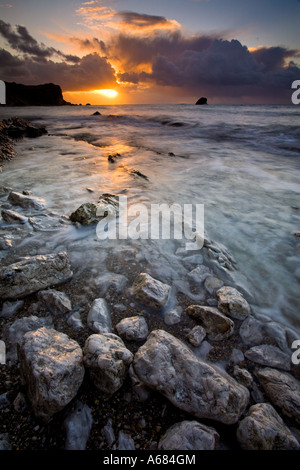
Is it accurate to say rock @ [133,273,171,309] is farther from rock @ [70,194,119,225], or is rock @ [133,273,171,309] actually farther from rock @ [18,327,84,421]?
rock @ [70,194,119,225]

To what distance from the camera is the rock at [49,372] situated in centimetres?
120

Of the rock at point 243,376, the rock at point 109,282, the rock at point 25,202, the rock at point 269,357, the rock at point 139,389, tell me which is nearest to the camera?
the rock at point 139,389

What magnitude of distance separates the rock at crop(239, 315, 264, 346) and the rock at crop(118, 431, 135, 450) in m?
1.07

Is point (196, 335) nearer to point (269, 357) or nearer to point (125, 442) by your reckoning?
point (269, 357)

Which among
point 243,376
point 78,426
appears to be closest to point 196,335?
point 243,376

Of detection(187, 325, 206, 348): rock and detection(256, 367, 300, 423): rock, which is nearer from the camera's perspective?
detection(256, 367, 300, 423): rock

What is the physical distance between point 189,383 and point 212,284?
1090 mm

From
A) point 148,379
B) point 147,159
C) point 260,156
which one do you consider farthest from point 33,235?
point 260,156

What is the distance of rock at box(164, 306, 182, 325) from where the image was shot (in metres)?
1.89

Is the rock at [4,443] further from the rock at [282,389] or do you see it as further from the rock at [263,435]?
the rock at [282,389]

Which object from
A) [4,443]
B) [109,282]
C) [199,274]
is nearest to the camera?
[4,443]

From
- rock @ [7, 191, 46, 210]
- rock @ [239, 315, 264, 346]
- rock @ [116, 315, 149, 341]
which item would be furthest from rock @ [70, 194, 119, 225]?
rock @ [239, 315, 264, 346]

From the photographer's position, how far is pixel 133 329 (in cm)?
174

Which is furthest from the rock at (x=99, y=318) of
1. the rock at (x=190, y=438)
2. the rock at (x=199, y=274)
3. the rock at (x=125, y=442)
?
the rock at (x=199, y=274)
